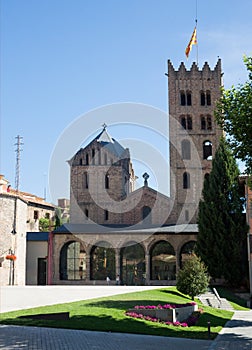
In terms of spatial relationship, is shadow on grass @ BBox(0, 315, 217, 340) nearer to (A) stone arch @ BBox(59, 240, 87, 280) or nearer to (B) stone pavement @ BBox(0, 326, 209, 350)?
(B) stone pavement @ BBox(0, 326, 209, 350)

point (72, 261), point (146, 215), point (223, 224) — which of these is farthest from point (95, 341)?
point (146, 215)

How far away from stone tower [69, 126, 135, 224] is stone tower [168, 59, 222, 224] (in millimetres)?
6561

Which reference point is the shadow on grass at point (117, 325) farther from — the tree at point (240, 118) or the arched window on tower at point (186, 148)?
the arched window on tower at point (186, 148)

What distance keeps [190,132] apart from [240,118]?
34460 mm

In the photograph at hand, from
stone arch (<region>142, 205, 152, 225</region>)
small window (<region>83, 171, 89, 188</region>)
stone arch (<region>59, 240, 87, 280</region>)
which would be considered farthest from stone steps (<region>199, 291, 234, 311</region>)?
small window (<region>83, 171, 89, 188</region>)

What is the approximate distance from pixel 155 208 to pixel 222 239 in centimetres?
1196

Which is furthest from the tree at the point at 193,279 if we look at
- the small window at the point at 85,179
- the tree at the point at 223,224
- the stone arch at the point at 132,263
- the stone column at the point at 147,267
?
the small window at the point at 85,179

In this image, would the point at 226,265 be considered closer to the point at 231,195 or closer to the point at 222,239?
the point at 222,239

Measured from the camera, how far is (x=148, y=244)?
45.0m

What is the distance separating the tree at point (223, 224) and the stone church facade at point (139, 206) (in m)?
3.98

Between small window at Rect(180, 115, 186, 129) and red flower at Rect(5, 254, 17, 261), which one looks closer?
red flower at Rect(5, 254, 17, 261)

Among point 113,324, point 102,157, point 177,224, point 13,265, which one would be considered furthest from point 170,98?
point 113,324

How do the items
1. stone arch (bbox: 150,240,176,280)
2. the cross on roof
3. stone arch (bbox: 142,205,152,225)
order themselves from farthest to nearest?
the cross on roof → stone arch (bbox: 142,205,152,225) → stone arch (bbox: 150,240,176,280)

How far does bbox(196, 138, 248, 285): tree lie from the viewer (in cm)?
3997
